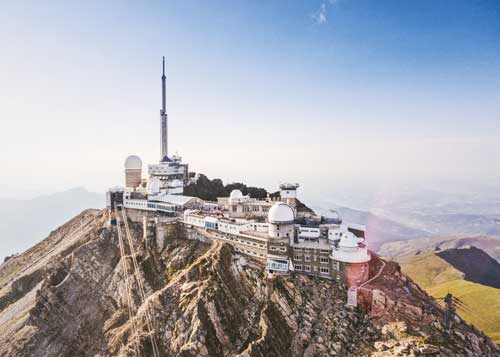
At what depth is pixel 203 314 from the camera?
49312 mm

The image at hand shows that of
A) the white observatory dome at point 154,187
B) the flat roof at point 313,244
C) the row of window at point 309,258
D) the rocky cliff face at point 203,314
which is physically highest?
the white observatory dome at point 154,187

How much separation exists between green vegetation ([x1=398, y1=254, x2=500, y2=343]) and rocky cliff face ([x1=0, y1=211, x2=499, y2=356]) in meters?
44.2

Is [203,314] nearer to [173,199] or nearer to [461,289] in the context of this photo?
[173,199]

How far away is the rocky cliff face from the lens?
4584 cm

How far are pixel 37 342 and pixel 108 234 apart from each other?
24244 mm

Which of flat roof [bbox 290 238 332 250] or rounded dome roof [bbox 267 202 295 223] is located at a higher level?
rounded dome roof [bbox 267 202 295 223]

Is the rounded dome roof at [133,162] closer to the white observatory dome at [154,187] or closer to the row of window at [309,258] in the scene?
the white observatory dome at [154,187]

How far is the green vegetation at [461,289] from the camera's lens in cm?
8481

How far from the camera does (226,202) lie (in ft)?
259

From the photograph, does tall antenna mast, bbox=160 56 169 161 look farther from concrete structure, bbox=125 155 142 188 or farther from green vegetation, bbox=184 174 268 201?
green vegetation, bbox=184 174 268 201

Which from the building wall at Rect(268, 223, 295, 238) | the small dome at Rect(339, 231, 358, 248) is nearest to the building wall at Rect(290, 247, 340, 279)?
the building wall at Rect(268, 223, 295, 238)

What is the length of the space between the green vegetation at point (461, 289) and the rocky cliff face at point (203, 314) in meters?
44.2

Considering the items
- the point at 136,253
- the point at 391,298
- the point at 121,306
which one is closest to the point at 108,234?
the point at 136,253

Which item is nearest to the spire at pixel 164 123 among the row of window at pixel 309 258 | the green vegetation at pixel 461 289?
the row of window at pixel 309 258
